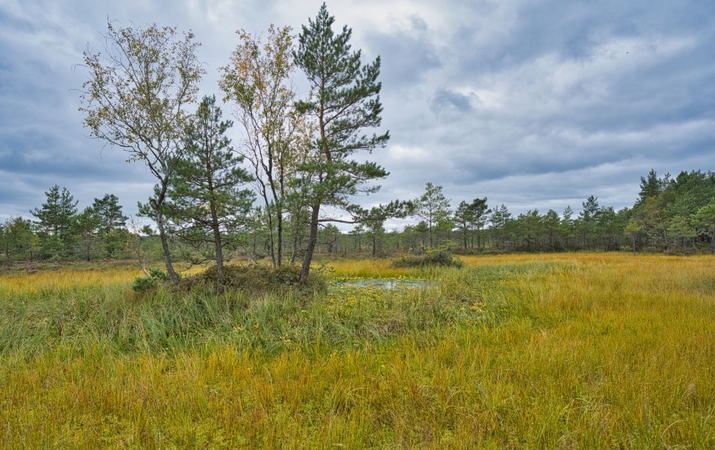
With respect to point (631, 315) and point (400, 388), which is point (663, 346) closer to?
point (631, 315)

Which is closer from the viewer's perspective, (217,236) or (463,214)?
(217,236)

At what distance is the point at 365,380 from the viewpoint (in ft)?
10.7

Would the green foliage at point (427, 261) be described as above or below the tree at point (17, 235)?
below

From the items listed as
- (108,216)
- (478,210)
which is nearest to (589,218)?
(478,210)

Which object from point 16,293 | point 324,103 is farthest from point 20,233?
point 324,103

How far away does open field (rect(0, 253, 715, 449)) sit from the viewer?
2.32m

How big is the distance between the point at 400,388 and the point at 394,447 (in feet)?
2.77

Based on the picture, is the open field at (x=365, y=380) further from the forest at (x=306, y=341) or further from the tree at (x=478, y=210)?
the tree at (x=478, y=210)

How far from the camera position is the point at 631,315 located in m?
5.39

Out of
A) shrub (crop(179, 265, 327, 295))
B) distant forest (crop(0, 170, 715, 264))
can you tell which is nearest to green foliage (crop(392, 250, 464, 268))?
distant forest (crop(0, 170, 715, 264))

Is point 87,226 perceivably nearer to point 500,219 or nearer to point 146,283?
point 146,283

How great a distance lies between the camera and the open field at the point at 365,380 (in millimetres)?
2316

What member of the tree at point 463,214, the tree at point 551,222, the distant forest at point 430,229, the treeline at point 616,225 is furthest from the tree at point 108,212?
the tree at point 551,222

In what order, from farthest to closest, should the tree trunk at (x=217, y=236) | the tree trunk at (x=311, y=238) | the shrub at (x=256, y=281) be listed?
the tree trunk at (x=217, y=236) < the tree trunk at (x=311, y=238) < the shrub at (x=256, y=281)
